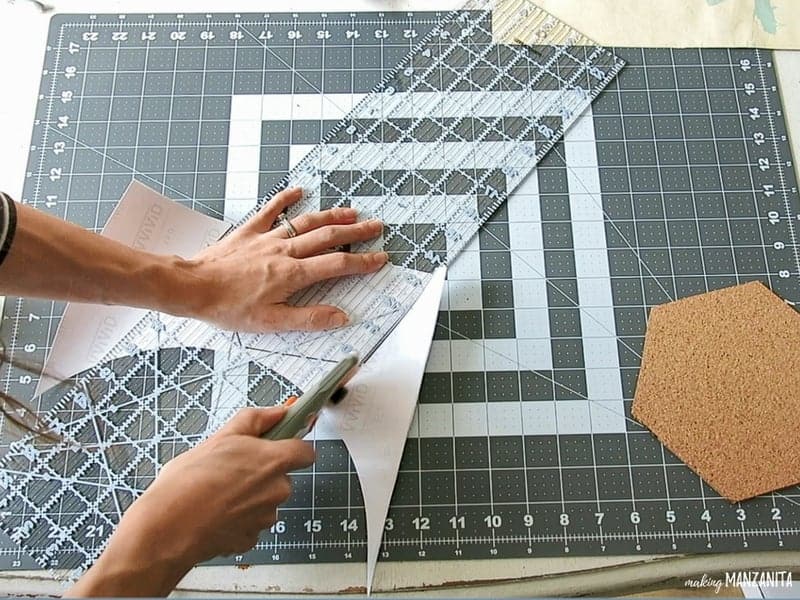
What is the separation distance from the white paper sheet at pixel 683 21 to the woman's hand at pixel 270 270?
18.7 inches

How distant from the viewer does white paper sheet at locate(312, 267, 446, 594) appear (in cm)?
95

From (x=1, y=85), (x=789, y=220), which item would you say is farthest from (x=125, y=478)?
(x=789, y=220)

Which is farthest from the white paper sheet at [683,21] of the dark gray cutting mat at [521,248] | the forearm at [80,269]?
the forearm at [80,269]

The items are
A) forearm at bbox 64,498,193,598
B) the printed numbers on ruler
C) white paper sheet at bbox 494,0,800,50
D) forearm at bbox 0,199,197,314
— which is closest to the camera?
forearm at bbox 64,498,193,598

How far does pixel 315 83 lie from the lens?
1.16 m

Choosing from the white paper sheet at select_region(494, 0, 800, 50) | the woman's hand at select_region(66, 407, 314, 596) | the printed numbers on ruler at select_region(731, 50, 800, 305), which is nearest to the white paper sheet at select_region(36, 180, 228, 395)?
the woman's hand at select_region(66, 407, 314, 596)

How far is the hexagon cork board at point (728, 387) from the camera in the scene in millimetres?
958

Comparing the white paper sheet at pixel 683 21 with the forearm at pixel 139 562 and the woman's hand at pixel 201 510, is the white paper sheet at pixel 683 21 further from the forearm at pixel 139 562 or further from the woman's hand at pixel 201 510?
the forearm at pixel 139 562

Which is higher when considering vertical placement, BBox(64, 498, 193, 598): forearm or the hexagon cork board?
BBox(64, 498, 193, 598): forearm

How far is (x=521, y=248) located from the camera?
1074mm

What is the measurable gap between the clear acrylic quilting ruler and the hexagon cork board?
1.12ft

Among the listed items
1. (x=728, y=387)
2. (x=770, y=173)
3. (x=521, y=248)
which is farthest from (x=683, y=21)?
(x=728, y=387)

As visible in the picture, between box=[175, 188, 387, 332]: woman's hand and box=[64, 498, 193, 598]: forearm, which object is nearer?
box=[64, 498, 193, 598]: forearm

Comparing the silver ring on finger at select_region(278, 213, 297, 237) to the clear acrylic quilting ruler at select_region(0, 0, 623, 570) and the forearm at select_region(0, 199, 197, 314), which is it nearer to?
the clear acrylic quilting ruler at select_region(0, 0, 623, 570)
